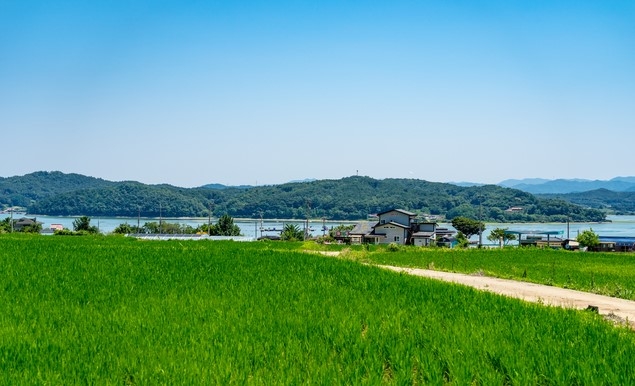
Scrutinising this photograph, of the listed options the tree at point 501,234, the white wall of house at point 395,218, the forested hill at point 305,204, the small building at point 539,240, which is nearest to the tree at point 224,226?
the white wall of house at point 395,218

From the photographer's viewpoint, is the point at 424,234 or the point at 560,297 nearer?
the point at 560,297

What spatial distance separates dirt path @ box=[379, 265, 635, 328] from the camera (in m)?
11.4

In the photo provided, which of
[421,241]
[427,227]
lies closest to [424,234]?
[421,241]

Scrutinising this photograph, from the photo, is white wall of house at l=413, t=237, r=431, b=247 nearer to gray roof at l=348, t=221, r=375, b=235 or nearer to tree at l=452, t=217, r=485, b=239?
gray roof at l=348, t=221, r=375, b=235

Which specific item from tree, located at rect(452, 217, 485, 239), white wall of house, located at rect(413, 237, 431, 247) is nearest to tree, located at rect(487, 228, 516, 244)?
tree, located at rect(452, 217, 485, 239)

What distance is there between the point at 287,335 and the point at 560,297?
9571 mm

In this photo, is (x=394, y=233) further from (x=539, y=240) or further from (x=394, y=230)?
(x=539, y=240)

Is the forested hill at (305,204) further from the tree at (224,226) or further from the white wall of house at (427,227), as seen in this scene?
the white wall of house at (427,227)

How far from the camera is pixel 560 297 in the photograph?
1413cm

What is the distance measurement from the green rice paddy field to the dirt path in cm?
238

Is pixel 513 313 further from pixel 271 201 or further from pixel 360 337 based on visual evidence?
pixel 271 201

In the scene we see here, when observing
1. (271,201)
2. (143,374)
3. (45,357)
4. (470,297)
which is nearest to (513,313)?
(470,297)

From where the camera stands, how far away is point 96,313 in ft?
26.9

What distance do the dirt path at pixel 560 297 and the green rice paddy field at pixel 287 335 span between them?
2.38m
